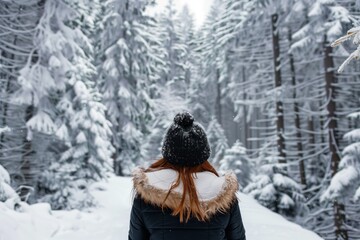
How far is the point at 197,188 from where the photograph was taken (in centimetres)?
229

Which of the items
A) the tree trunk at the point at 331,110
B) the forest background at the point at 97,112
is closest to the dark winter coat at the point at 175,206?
the forest background at the point at 97,112

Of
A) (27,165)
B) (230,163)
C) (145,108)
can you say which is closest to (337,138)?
(230,163)

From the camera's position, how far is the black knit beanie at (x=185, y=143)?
2.35 metres

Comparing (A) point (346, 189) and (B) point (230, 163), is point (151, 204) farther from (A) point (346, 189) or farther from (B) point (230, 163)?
(B) point (230, 163)

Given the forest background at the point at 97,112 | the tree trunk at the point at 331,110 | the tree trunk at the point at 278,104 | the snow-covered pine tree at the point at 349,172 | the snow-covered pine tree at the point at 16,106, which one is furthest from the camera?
the tree trunk at the point at 278,104

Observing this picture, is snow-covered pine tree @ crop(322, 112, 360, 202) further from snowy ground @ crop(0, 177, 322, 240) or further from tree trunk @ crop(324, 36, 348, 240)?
snowy ground @ crop(0, 177, 322, 240)

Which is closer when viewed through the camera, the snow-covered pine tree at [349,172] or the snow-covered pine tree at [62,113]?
the snow-covered pine tree at [349,172]

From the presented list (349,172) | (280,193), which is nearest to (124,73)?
(280,193)

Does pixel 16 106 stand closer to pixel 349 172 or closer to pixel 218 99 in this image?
pixel 349 172

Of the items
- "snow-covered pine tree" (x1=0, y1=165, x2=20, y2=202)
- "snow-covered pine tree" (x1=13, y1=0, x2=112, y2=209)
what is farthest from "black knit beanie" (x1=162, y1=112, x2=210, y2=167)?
"snow-covered pine tree" (x1=13, y1=0, x2=112, y2=209)

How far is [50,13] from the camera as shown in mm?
12703

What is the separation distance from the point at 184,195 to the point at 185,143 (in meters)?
0.36

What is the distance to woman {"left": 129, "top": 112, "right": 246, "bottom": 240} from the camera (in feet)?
7.29

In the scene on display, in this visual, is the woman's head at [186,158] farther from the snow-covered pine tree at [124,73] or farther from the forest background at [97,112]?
the snow-covered pine tree at [124,73]
